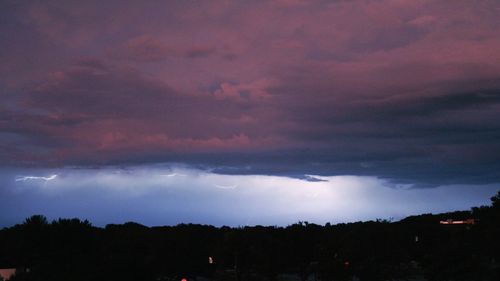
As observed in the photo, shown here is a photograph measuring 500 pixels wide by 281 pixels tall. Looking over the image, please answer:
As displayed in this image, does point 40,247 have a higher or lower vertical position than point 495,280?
higher

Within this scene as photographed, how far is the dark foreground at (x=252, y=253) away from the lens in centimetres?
4094

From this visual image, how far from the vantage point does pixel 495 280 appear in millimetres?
45969

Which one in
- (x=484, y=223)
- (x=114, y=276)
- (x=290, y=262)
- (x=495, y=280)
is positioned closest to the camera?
(x=114, y=276)

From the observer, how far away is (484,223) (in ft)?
166

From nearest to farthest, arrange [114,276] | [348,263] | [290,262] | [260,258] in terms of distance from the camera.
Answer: [114,276], [348,263], [260,258], [290,262]

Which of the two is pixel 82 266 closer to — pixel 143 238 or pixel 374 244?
pixel 374 244

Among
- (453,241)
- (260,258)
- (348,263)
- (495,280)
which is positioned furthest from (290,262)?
(495,280)

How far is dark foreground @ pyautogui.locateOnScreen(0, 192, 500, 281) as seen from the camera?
40938mm

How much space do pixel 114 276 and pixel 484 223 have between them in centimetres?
3239

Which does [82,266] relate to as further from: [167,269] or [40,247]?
[167,269]

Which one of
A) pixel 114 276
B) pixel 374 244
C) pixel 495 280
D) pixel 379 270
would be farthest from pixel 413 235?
pixel 114 276

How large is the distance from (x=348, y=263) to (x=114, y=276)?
29.7 metres

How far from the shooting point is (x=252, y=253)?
210ft

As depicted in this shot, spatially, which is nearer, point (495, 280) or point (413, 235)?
point (495, 280)
